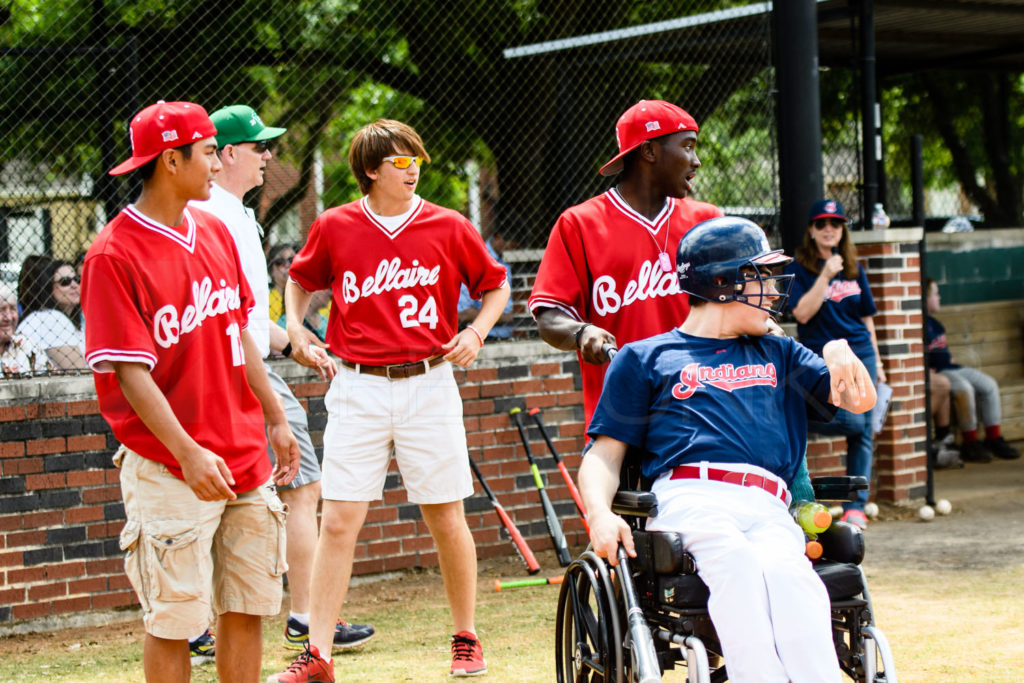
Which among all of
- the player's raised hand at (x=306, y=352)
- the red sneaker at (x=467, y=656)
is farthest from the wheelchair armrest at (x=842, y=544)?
the player's raised hand at (x=306, y=352)

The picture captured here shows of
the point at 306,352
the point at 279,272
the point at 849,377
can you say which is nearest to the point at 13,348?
the point at 279,272

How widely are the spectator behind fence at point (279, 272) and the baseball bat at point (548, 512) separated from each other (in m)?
1.62

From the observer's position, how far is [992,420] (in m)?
10.7

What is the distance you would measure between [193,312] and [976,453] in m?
8.45

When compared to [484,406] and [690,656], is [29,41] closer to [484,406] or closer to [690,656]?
[484,406]

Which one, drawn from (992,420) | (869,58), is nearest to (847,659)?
(869,58)

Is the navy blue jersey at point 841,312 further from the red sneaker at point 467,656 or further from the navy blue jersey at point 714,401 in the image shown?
the navy blue jersey at point 714,401

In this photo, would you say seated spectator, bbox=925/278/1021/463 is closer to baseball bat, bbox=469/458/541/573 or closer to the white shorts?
baseball bat, bbox=469/458/541/573

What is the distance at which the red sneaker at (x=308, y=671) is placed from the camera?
15.3 feet

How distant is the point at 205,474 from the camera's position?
3.50 m

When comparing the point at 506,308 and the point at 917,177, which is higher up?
the point at 917,177

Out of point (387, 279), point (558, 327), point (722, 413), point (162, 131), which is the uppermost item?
point (162, 131)

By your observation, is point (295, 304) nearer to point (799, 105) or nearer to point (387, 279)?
point (387, 279)

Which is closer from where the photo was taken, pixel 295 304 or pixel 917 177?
pixel 295 304
